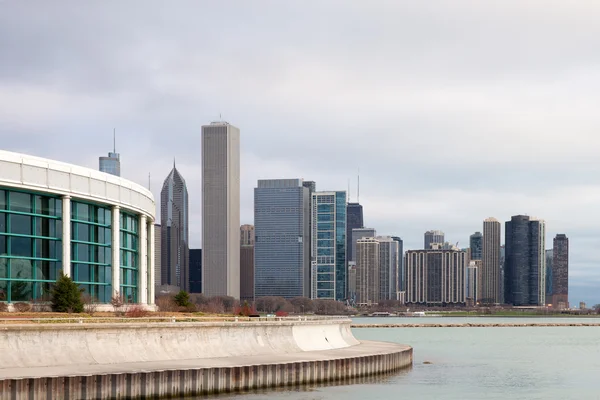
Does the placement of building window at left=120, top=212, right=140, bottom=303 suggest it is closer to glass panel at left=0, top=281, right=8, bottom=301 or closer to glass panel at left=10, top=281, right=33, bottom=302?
glass panel at left=10, top=281, right=33, bottom=302

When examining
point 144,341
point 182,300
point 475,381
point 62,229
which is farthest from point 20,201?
point 475,381

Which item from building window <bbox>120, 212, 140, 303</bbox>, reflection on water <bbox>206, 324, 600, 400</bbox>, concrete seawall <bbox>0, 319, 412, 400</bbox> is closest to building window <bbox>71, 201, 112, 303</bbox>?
building window <bbox>120, 212, 140, 303</bbox>

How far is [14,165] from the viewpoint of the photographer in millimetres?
78625

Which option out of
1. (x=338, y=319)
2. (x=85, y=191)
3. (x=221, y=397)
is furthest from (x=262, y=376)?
(x=85, y=191)

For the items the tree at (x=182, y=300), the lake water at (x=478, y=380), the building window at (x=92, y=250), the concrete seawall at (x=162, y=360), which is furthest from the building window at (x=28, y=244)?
the lake water at (x=478, y=380)

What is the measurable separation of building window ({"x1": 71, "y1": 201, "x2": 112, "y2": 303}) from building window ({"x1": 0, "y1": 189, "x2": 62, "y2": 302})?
8.73 feet

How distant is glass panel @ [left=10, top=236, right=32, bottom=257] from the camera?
7925cm

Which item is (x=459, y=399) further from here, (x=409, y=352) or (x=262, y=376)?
(x=409, y=352)

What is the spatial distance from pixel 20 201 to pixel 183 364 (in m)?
27.0

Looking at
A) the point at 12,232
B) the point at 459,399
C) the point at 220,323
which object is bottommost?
the point at 459,399

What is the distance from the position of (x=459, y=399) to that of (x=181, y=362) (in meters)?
19.9

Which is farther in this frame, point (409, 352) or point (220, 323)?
point (409, 352)

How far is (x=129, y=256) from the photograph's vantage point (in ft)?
326

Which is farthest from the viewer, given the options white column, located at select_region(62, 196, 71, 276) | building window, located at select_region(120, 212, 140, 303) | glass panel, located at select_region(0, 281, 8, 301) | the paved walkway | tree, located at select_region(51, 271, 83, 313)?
building window, located at select_region(120, 212, 140, 303)
